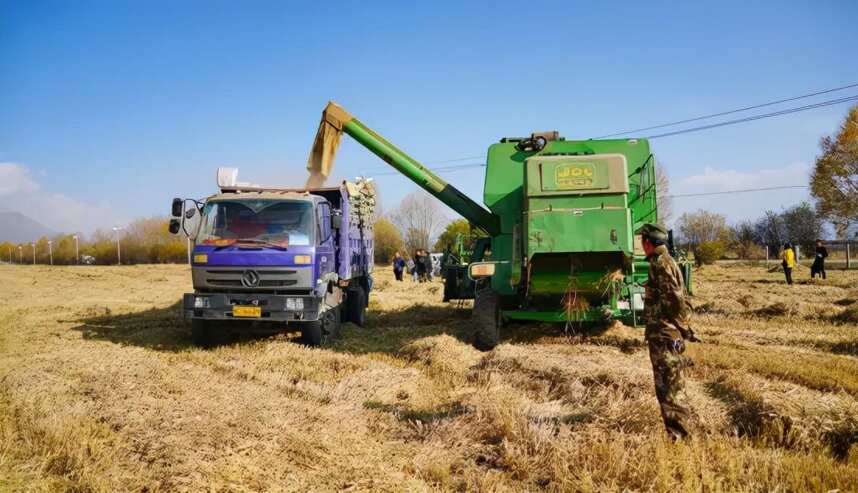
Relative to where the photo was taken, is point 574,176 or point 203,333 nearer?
point 574,176

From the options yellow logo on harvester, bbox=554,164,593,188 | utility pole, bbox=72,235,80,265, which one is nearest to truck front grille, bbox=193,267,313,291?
yellow logo on harvester, bbox=554,164,593,188

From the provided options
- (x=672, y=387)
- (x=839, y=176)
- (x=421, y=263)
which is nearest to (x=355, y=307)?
(x=672, y=387)

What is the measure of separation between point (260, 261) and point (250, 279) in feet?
1.01

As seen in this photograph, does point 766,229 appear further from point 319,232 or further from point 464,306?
point 319,232

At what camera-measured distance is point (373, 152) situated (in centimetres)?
1161

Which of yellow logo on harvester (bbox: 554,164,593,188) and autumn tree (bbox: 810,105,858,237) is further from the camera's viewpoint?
autumn tree (bbox: 810,105,858,237)

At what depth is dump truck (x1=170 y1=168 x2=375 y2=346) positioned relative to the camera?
349 inches

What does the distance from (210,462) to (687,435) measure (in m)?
3.44

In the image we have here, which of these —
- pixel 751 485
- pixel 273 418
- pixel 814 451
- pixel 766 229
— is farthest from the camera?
pixel 766 229

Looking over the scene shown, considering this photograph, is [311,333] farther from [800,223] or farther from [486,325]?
[800,223]

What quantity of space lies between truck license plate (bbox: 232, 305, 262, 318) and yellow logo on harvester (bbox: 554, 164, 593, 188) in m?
4.63

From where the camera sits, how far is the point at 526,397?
599cm

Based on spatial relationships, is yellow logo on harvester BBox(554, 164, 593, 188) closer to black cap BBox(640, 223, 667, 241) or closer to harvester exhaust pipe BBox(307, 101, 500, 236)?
harvester exhaust pipe BBox(307, 101, 500, 236)

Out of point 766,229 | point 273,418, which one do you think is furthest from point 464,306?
point 766,229
